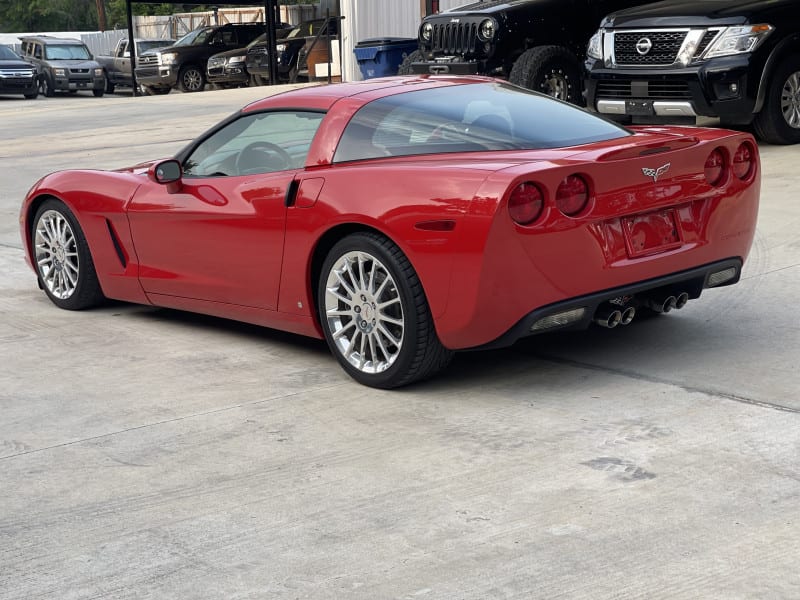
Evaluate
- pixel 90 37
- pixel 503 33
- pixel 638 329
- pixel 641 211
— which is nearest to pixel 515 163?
pixel 641 211

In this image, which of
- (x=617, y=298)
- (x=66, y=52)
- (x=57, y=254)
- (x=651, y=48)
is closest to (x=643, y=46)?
(x=651, y=48)

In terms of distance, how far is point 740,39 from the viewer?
1186cm

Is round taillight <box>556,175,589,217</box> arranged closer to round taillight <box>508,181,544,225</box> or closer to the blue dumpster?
round taillight <box>508,181,544,225</box>

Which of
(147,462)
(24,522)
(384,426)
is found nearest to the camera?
(24,522)

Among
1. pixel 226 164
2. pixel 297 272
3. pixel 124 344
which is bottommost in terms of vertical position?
pixel 124 344

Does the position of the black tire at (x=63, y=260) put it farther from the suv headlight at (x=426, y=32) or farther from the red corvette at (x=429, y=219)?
the suv headlight at (x=426, y=32)

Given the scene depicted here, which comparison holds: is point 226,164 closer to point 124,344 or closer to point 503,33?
point 124,344

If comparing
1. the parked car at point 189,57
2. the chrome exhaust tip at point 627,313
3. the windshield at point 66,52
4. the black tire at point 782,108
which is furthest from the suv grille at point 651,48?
the windshield at point 66,52

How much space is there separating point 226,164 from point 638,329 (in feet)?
7.19

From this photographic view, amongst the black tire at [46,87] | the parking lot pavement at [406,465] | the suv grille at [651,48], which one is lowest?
the parking lot pavement at [406,465]

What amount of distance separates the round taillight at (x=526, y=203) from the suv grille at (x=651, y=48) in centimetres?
782

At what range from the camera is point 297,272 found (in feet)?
18.5

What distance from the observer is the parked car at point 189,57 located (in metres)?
31.8

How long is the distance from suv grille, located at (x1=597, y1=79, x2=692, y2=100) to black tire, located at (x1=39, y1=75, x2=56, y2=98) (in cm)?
2333
